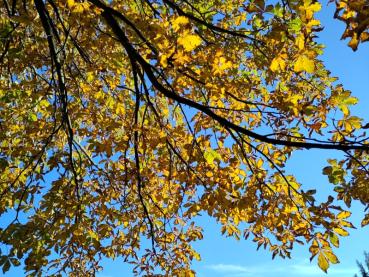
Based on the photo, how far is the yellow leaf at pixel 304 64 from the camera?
310cm

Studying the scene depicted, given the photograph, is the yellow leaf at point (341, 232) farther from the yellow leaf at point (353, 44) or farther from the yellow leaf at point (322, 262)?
the yellow leaf at point (353, 44)

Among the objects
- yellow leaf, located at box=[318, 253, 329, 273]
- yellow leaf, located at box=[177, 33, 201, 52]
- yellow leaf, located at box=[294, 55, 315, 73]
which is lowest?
yellow leaf, located at box=[318, 253, 329, 273]

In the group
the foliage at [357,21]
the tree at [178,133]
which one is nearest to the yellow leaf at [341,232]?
the tree at [178,133]

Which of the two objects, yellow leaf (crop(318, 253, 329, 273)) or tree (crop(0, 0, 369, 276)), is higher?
tree (crop(0, 0, 369, 276))

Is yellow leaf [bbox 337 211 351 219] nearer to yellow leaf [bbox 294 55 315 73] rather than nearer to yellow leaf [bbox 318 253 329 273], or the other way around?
yellow leaf [bbox 318 253 329 273]

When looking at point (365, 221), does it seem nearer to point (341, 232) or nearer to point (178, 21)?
point (341, 232)

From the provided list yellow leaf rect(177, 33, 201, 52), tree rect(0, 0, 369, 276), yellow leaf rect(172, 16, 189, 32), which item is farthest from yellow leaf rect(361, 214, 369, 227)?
yellow leaf rect(172, 16, 189, 32)

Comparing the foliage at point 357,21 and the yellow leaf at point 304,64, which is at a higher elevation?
the yellow leaf at point 304,64

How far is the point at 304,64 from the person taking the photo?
3.11m

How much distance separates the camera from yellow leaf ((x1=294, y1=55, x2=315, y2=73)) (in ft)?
10.2

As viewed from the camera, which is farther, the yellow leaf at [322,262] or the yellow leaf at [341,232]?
the yellow leaf at [341,232]

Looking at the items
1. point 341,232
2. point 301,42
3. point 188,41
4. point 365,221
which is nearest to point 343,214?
point 341,232

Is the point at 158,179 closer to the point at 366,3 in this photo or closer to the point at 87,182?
the point at 87,182

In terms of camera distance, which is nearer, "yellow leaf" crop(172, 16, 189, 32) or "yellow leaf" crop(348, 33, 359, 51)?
"yellow leaf" crop(348, 33, 359, 51)
